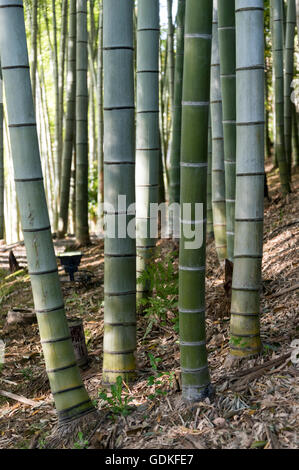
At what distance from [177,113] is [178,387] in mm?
2940

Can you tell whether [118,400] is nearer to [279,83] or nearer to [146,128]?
[146,128]

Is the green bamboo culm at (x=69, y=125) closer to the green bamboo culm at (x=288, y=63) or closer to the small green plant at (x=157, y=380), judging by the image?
the green bamboo culm at (x=288, y=63)

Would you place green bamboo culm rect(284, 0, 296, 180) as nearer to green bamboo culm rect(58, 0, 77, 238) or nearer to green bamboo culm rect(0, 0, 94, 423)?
green bamboo culm rect(58, 0, 77, 238)

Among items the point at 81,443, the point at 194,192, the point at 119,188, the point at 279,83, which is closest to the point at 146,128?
the point at 119,188

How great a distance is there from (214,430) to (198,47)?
1.43m

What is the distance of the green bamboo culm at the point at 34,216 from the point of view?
6.75 ft

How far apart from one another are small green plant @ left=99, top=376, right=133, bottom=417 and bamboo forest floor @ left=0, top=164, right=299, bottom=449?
0.07 feet

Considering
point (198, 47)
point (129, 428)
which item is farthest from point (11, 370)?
point (198, 47)

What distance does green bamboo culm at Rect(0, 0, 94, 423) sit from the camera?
2.06 m

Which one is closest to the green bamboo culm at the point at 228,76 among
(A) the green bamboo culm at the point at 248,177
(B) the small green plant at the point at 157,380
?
(A) the green bamboo culm at the point at 248,177

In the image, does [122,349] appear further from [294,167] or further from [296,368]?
[294,167]

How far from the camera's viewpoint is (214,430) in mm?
2035

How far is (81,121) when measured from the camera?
5.77 m

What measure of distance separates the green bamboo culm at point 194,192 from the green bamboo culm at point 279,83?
10.7ft
